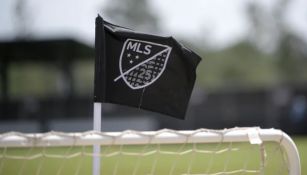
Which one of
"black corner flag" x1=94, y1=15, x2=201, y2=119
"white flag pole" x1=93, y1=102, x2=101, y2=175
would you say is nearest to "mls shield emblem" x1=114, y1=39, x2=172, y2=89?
"black corner flag" x1=94, y1=15, x2=201, y2=119

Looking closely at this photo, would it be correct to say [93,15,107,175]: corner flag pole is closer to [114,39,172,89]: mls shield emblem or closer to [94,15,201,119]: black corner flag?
[94,15,201,119]: black corner flag

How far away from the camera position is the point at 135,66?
3592mm

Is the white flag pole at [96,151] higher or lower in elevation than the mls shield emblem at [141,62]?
lower

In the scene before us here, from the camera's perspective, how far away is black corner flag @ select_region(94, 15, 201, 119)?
3598 millimetres

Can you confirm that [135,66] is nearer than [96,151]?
No

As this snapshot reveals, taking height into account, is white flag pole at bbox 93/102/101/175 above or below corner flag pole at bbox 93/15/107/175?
below

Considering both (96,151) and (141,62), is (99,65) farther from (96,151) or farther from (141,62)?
(96,151)

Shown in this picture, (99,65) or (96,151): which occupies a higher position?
(99,65)

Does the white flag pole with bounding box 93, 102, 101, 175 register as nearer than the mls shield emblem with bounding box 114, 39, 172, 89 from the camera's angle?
Yes

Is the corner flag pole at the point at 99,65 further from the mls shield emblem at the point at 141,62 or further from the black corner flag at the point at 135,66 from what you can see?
the mls shield emblem at the point at 141,62

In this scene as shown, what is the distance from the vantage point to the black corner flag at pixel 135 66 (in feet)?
11.8

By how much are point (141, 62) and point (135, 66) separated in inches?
2.0

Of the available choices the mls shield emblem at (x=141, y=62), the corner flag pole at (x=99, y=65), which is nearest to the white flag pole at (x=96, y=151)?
the corner flag pole at (x=99, y=65)

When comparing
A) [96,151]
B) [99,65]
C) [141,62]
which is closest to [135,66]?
[141,62]
